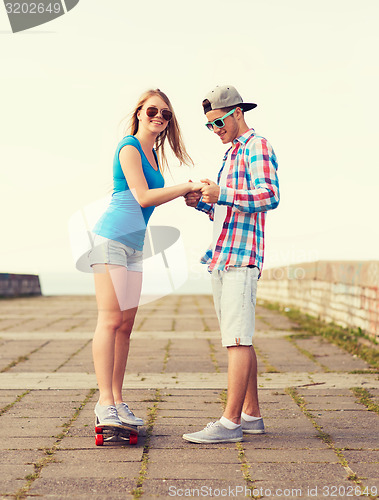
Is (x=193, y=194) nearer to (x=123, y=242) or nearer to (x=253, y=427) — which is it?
(x=123, y=242)

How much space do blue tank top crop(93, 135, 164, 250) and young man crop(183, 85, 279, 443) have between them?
270 mm

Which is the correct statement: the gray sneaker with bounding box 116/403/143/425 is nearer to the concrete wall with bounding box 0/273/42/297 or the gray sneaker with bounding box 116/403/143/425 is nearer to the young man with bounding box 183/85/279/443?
the young man with bounding box 183/85/279/443

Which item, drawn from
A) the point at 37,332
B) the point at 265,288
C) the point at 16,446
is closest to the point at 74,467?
the point at 16,446

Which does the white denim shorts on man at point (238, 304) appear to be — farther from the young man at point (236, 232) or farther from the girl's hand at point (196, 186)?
the girl's hand at point (196, 186)

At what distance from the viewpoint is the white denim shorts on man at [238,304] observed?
3523mm

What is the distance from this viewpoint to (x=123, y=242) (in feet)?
11.7

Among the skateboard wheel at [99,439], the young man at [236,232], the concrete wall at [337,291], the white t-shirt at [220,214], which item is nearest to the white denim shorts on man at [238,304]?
the young man at [236,232]

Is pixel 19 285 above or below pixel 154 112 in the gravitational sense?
below

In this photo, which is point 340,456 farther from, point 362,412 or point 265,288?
point 265,288

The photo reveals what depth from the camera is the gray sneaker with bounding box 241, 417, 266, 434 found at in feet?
12.3

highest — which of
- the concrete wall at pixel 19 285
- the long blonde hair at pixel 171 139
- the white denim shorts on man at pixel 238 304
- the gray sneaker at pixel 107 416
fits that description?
the long blonde hair at pixel 171 139

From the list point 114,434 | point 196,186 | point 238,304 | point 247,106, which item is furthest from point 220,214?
point 114,434

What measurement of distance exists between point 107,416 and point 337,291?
6.96m

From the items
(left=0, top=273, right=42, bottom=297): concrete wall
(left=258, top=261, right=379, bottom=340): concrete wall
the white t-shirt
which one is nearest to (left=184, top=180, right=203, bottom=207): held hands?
the white t-shirt
